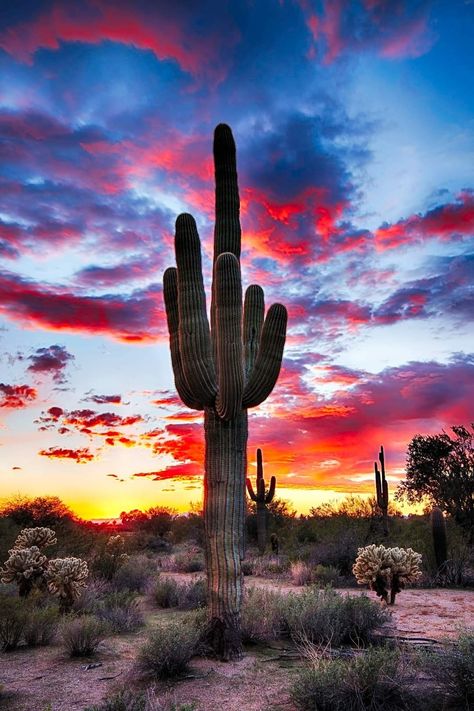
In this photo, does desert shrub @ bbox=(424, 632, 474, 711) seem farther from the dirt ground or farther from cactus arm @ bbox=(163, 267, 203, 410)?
cactus arm @ bbox=(163, 267, 203, 410)

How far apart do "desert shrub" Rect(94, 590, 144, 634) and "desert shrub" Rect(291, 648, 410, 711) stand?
4.81 meters

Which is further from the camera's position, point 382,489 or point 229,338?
point 382,489

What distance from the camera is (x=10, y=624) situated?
8.47 meters

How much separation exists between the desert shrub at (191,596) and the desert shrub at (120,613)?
129cm

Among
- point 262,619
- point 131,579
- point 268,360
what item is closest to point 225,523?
point 262,619

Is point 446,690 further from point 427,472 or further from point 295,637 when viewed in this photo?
point 427,472

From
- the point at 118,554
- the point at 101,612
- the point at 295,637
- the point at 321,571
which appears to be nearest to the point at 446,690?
the point at 295,637

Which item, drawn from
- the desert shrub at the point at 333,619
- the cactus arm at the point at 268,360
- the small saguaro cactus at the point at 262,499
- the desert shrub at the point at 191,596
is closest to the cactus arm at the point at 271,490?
the small saguaro cactus at the point at 262,499

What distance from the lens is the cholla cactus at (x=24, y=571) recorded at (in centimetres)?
1037

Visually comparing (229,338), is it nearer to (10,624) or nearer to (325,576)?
(10,624)

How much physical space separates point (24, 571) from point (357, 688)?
7.22 m

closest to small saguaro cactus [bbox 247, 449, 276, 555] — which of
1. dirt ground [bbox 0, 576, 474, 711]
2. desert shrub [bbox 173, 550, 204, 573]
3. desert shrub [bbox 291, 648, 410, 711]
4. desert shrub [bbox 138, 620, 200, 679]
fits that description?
desert shrub [bbox 173, 550, 204, 573]

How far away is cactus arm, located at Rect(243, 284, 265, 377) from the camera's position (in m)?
9.05

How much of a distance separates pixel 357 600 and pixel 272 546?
42.9 ft
